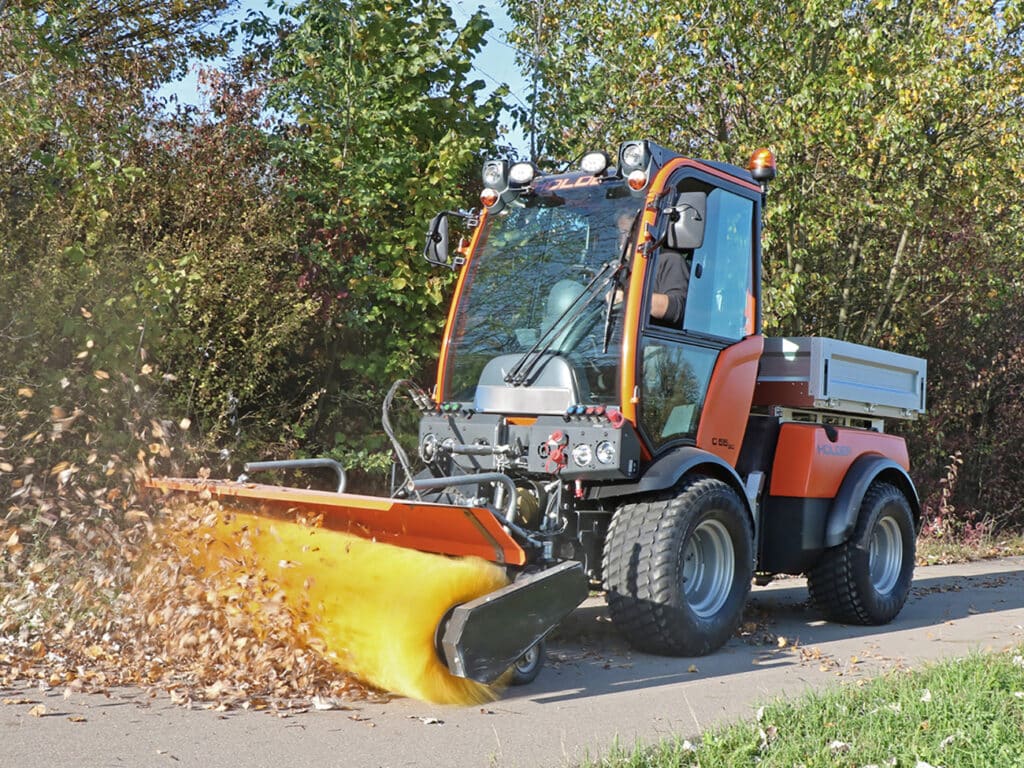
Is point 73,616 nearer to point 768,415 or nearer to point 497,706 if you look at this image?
point 497,706

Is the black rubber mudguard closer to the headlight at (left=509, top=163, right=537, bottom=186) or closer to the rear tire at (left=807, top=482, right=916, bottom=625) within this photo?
the headlight at (left=509, top=163, right=537, bottom=186)

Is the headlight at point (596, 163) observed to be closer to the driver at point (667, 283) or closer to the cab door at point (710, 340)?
the driver at point (667, 283)

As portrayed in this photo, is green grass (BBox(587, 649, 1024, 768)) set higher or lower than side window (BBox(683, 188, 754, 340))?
lower

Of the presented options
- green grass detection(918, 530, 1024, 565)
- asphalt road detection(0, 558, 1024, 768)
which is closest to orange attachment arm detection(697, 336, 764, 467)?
asphalt road detection(0, 558, 1024, 768)

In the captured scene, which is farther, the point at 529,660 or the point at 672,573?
the point at 672,573

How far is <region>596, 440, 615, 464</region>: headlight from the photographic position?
608cm

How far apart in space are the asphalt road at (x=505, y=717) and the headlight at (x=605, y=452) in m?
1.09

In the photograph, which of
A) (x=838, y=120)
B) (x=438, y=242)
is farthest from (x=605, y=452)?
(x=838, y=120)

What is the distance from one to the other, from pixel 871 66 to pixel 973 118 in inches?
60.1

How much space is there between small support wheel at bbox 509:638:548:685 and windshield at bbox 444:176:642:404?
1.52m

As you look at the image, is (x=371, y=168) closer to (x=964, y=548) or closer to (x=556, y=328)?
(x=556, y=328)

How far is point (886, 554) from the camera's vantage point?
335 inches

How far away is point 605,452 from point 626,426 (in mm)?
200

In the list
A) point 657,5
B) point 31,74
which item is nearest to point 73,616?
point 31,74
